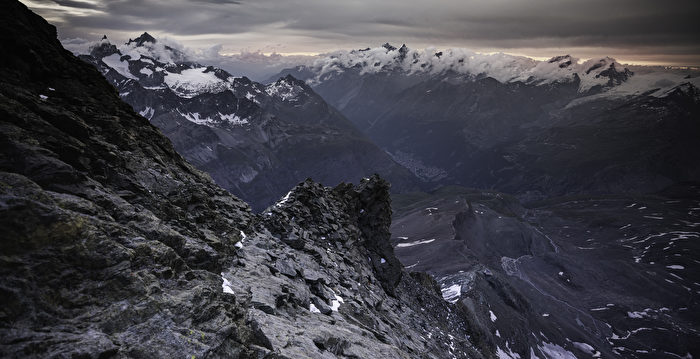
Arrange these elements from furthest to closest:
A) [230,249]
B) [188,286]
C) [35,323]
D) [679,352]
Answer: [679,352] < [230,249] < [188,286] < [35,323]

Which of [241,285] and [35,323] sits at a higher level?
[35,323]

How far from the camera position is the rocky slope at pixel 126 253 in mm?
12773

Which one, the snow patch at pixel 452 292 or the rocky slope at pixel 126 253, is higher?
the rocky slope at pixel 126 253

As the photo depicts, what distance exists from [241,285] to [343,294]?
14301 millimetres

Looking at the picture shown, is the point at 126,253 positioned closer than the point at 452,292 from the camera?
Yes

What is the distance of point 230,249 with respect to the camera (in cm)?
2898

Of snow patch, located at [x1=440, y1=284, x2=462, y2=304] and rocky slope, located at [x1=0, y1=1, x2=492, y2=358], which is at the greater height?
rocky slope, located at [x1=0, y1=1, x2=492, y2=358]

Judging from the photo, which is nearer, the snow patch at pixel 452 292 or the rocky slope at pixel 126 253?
the rocky slope at pixel 126 253

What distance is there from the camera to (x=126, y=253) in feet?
50.8

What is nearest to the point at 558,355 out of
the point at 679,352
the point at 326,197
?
the point at 679,352

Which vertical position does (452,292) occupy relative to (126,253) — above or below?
below

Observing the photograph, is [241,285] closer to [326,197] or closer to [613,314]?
[326,197]

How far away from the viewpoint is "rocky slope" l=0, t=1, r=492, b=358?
41.9 ft

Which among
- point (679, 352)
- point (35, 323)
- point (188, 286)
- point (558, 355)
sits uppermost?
point (35, 323)
